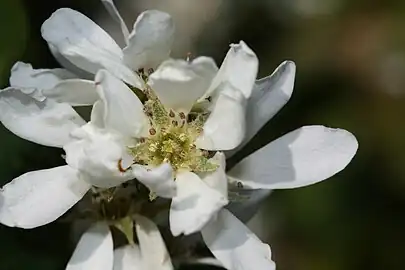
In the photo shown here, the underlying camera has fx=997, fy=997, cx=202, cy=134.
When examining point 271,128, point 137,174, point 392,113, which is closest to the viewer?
point 137,174

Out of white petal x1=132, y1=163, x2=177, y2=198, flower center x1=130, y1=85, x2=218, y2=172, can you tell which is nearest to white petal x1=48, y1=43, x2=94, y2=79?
flower center x1=130, y1=85, x2=218, y2=172

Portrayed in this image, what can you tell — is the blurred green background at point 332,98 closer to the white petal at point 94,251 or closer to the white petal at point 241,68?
the white petal at point 94,251

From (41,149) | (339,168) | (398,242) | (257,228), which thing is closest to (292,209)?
(257,228)

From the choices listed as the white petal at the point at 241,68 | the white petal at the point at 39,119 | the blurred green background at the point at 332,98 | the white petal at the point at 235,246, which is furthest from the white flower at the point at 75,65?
the blurred green background at the point at 332,98

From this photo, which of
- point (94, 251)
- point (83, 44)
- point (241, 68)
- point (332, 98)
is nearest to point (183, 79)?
point (241, 68)

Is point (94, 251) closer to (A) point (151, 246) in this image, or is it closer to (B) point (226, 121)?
(A) point (151, 246)

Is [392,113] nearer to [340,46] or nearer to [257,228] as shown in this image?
[340,46]
